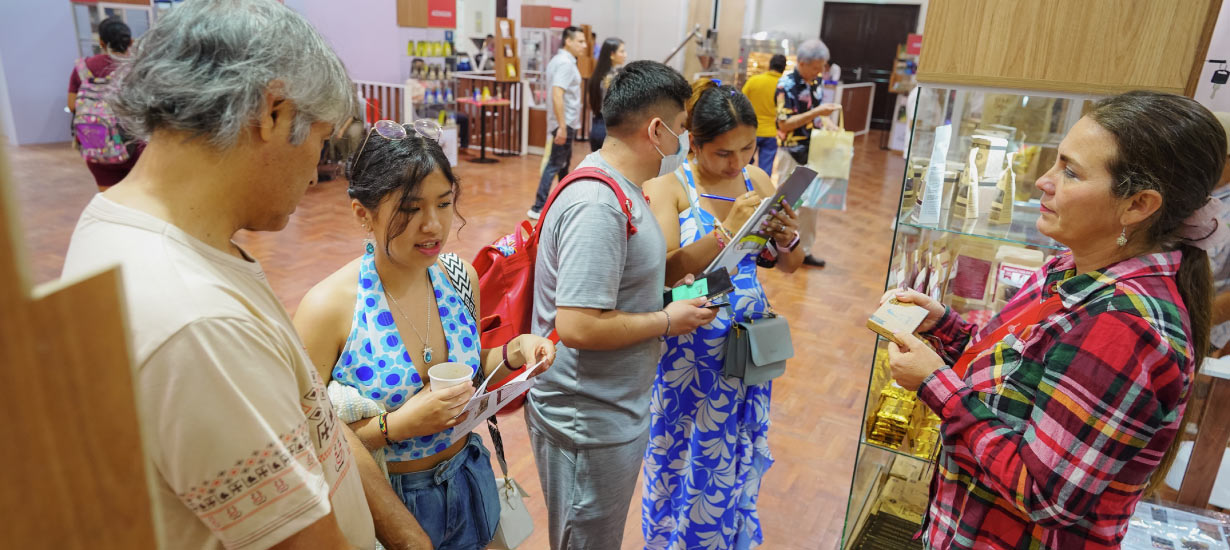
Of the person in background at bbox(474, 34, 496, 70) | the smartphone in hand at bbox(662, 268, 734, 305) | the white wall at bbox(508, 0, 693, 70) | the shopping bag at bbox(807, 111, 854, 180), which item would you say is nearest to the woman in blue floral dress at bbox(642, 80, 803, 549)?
the smartphone in hand at bbox(662, 268, 734, 305)

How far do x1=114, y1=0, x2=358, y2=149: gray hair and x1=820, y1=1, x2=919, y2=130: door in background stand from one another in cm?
1721

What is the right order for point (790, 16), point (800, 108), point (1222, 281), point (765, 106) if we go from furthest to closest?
1. point (790, 16)
2. point (765, 106)
3. point (800, 108)
4. point (1222, 281)

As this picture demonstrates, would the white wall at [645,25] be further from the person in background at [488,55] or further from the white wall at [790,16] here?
the person in background at [488,55]

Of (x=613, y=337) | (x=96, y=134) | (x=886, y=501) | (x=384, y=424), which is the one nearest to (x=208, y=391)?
(x=384, y=424)

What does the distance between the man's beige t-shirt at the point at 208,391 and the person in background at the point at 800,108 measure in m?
5.68

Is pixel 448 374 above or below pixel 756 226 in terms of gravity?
below

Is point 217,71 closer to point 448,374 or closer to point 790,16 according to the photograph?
point 448,374

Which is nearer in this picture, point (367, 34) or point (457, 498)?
point (457, 498)

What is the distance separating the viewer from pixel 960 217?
7.32 ft

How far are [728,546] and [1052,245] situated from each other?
1.44m

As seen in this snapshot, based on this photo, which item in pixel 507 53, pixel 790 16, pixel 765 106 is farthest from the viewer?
pixel 790 16

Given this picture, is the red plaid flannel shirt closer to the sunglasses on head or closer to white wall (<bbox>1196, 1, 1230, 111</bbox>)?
the sunglasses on head

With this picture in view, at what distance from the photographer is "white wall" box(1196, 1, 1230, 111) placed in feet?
9.66

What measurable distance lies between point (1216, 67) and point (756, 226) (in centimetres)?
230
